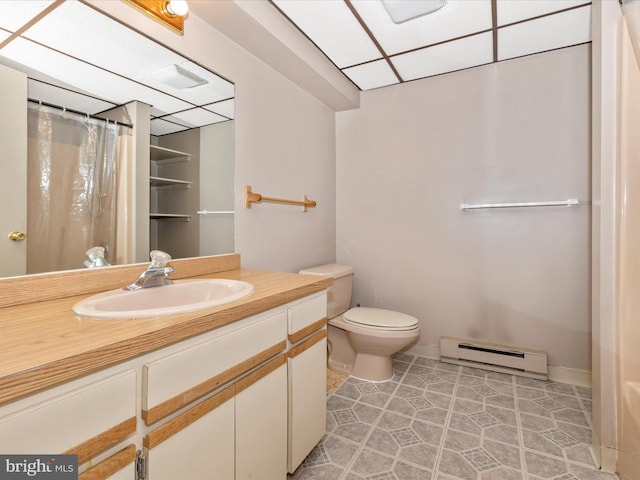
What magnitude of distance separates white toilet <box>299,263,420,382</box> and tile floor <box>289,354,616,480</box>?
124mm

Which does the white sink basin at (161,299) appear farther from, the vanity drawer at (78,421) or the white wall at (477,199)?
the white wall at (477,199)

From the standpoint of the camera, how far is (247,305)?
37.0 inches

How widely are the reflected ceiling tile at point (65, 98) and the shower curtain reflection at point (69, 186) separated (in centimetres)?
3

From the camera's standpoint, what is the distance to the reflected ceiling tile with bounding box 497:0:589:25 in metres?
1.63

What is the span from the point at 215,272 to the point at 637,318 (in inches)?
73.0

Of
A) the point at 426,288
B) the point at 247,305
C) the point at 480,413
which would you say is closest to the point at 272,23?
the point at 247,305

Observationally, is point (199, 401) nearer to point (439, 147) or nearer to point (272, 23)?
point (272, 23)

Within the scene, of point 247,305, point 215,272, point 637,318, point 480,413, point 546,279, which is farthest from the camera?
point 546,279

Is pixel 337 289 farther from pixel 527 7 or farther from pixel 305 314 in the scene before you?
pixel 527 7

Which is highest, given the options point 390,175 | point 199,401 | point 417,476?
point 390,175

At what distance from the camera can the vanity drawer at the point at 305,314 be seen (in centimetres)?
119

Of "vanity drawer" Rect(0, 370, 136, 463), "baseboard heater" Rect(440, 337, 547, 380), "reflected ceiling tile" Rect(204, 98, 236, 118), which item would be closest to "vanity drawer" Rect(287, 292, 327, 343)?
"vanity drawer" Rect(0, 370, 136, 463)

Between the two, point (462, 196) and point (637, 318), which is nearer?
point (637, 318)

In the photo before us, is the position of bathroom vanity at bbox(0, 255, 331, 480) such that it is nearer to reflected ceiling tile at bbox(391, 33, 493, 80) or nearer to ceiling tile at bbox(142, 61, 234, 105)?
ceiling tile at bbox(142, 61, 234, 105)
